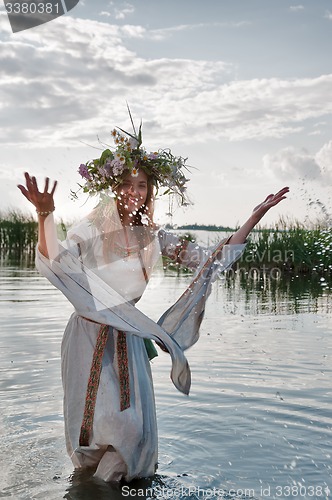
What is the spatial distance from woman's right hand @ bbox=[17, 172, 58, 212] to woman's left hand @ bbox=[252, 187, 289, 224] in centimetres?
132

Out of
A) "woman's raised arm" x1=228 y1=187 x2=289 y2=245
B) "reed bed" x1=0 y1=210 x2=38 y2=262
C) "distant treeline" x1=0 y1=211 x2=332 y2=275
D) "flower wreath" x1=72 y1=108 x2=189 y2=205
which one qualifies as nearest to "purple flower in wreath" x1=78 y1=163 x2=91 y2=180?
"flower wreath" x1=72 y1=108 x2=189 y2=205

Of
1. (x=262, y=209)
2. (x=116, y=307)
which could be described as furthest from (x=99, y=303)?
(x=262, y=209)

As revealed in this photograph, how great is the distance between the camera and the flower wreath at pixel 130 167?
4867 millimetres

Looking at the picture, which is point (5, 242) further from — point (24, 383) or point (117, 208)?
point (117, 208)

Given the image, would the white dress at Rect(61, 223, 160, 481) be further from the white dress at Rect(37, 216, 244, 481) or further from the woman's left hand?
the woman's left hand

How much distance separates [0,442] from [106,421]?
1.51 meters

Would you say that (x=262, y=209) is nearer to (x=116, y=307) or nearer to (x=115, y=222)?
(x=115, y=222)

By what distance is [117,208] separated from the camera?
4863mm

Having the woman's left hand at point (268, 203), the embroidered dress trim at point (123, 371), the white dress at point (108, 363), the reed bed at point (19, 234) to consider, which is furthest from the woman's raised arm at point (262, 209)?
the reed bed at point (19, 234)

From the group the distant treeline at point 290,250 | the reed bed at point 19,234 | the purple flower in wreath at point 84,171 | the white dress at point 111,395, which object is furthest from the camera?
the reed bed at point 19,234

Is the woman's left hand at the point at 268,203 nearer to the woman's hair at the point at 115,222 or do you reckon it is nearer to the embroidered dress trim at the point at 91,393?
the woman's hair at the point at 115,222

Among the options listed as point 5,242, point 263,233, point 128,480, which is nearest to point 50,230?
point 128,480

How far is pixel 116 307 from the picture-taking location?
182 inches

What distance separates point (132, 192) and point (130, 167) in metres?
0.15
